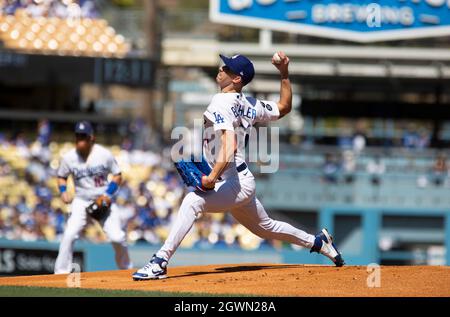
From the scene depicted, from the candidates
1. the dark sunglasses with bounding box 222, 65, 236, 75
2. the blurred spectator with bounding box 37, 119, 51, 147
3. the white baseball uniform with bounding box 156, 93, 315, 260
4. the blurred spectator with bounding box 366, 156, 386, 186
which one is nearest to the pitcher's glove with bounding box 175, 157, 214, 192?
the white baseball uniform with bounding box 156, 93, 315, 260

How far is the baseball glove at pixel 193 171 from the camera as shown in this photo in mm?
8242

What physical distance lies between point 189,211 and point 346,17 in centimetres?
1493

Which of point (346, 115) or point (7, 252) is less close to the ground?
point (346, 115)

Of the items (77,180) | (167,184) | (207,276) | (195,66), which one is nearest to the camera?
(207,276)

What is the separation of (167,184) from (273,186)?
2604 mm

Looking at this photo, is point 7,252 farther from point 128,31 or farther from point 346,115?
point 346,115

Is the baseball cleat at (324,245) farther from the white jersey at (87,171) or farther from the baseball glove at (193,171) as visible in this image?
the white jersey at (87,171)

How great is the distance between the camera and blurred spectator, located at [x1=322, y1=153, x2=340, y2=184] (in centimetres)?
2216

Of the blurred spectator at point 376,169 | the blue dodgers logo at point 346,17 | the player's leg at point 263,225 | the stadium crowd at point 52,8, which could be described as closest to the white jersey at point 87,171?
the player's leg at point 263,225

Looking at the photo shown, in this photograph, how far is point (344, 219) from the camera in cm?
2069

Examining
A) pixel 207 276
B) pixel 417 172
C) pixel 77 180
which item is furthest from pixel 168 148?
pixel 207 276

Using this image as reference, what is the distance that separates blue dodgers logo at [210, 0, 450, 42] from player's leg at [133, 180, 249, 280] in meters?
14.5

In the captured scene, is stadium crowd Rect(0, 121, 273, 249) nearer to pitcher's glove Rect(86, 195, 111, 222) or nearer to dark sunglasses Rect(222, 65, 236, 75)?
pitcher's glove Rect(86, 195, 111, 222)

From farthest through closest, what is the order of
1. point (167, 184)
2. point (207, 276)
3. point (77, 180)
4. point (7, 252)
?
point (167, 184) < point (7, 252) < point (77, 180) < point (207, 276)
